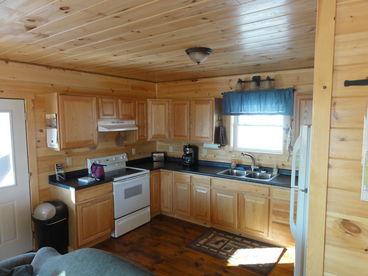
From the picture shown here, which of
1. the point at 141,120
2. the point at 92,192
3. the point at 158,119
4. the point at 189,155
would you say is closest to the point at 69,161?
the point at 92,192

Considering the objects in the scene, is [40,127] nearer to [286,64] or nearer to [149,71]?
[149,71]

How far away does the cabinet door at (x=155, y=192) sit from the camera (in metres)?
4.26

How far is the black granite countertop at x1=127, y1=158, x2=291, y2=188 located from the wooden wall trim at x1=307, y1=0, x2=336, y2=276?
2077mm

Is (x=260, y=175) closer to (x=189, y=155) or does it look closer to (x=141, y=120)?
(x=189, y=155)

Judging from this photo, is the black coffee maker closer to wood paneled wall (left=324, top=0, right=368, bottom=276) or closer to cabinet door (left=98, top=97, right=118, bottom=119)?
cabinet door (left=98, top=97, right=118, bottom=119)

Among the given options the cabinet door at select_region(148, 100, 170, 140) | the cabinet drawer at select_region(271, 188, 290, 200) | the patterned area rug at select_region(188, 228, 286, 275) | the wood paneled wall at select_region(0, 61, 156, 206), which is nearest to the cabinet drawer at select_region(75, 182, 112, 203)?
the wood paneled wall at select_region(0, 61, 156, 206)

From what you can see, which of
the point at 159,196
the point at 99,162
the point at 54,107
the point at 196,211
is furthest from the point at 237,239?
the point at 54,107

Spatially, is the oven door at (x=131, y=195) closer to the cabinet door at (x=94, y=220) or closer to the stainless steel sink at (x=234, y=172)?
the cabinet door at (x=94, y=220)

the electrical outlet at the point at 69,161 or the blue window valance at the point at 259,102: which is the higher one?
the blue window valance at the point at 259,102

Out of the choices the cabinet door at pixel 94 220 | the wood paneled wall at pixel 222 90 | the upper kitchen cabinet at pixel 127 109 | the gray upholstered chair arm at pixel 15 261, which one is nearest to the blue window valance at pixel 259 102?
the wood paneled wall at pixel 222 90

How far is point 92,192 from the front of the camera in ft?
11.0

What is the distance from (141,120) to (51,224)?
202cm

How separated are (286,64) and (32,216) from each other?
370 centimetres

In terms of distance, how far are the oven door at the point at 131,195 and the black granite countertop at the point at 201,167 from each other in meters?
0.33
